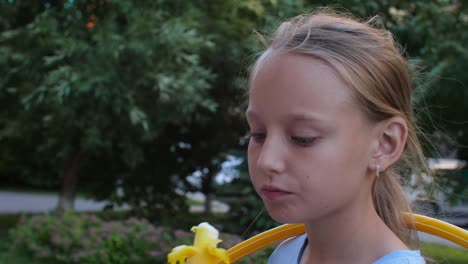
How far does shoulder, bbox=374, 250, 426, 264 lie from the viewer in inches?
49.3

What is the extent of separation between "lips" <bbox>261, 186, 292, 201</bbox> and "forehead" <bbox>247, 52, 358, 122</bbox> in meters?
0.16

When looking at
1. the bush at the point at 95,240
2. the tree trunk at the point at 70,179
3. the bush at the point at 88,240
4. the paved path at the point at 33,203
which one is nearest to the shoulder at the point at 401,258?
the bush at the point at 95,240

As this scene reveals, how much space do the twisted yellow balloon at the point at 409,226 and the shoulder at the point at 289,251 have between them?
0.12 ft

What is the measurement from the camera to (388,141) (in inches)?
51.8

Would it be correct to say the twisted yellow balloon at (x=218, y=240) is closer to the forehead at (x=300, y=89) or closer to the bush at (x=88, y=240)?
the forehead at (x=300, y=89)

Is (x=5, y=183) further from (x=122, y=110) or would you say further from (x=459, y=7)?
(x=459, y=7)

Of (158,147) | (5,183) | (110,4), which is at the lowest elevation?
(5,183)

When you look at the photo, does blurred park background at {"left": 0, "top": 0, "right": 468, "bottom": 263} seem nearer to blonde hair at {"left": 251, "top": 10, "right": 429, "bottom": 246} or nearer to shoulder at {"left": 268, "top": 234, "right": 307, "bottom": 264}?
shoulder at {"left": 268, "top": 234, "right": 307, "bottom": 264}

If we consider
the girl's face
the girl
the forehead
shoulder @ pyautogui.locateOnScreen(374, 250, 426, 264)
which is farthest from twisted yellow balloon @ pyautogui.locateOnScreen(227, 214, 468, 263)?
the forehead

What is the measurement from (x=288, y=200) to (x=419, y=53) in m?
5.75

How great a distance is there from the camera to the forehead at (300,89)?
3.88 feet

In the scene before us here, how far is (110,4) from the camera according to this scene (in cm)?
621

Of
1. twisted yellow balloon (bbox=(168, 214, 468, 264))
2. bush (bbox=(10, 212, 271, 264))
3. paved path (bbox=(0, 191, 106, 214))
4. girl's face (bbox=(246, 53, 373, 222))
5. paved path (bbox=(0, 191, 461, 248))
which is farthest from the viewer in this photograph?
paved path (bbox=(0, 191, 106, 214))

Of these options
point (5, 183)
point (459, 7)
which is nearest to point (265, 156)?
point (459, 7)
